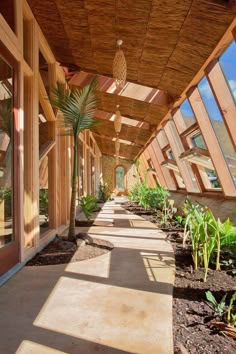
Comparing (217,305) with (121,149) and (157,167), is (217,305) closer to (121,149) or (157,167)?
(157,167)

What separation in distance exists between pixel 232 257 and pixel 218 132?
2.46 metres

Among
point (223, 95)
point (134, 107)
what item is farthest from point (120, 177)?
point (223, 95)

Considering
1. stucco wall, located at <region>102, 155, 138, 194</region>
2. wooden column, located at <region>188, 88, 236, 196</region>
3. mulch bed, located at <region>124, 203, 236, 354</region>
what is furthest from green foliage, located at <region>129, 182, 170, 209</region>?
stucco wall, located at <region>102, 155, 138, 194</region>

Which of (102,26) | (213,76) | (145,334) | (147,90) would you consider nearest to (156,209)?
(147,90)

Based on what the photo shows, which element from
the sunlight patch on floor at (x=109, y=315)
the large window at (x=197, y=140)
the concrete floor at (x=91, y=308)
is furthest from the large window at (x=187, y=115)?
the sunlight patch on floor at (x=109, y=315)

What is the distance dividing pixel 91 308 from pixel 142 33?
3295 mm

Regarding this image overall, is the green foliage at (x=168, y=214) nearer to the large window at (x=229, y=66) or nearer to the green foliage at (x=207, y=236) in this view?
the green foliage at (x=207, y=236)

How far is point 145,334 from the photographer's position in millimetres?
1952

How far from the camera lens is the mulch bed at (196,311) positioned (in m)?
1.80

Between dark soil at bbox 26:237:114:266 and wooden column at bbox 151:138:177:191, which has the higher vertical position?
wooden column at bbox 151:138:177:191

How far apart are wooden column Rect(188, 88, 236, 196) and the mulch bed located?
2.16 metres

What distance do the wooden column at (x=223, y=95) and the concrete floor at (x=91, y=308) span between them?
6.53 ft

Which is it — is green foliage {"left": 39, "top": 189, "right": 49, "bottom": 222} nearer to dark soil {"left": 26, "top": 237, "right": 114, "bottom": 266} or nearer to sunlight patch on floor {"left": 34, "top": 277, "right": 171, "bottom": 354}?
dark soil {"left": 26, "top": 237, "right": 114, "bottom": 266}

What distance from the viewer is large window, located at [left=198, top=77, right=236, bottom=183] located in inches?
199
